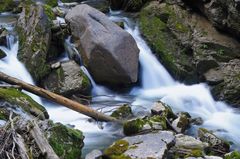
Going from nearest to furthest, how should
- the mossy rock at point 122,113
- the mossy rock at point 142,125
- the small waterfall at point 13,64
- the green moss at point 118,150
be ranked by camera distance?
1. the green moss at point 118,150
2. the mossy rock at point 142,125
3. the mossy rock at point 122,113
4. the small waterfall at point 13,64

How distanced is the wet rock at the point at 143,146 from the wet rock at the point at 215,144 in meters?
0.87

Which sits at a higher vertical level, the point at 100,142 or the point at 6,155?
the point at 6,155

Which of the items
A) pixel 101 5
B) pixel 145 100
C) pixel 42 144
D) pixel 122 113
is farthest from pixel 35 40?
pixel 42 144

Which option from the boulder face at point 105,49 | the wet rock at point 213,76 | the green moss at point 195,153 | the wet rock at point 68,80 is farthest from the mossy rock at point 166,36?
→ the green moss at point 195,153

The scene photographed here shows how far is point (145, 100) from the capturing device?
35.6 ft

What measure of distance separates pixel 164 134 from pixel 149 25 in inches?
240

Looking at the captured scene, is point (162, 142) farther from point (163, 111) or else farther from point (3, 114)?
point (3, 114)

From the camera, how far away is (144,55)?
12148mm

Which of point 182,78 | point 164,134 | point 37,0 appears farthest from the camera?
point 37,0

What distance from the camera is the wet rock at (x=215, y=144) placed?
7680 millimetres

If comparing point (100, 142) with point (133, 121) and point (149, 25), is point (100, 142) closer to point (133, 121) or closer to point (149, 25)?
point (133, 121)

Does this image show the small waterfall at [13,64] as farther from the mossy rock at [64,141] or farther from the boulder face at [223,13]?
the boulder face at [223,13]

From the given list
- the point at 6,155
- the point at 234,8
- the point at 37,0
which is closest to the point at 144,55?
the point at 234,8

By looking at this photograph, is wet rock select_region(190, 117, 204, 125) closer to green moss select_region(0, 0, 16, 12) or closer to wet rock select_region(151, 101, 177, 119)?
wet rock select_region(151, 101, 177, 119)
